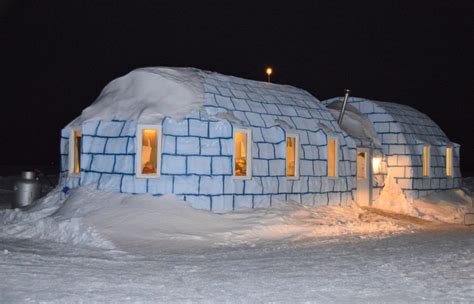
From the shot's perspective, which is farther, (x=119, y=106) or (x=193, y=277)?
(x=119, y=106)

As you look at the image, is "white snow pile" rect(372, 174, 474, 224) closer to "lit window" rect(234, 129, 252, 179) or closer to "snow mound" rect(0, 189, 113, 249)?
"lit window" rect(234, 129, 252, 179)

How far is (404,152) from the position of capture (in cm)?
1855

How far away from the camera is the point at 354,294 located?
6094 millimetres

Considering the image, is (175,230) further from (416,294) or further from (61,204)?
(416,294)

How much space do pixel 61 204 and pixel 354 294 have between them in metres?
8.46

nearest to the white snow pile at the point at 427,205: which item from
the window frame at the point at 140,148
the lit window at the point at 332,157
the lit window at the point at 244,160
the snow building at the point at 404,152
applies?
the snow building at the point at 404,152

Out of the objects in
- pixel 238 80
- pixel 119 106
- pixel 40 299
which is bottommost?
pixel 40 299

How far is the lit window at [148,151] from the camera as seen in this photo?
12.4m

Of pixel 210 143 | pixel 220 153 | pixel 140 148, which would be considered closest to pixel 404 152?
pixel 220 153

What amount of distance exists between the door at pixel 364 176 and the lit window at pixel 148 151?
22.6 feet

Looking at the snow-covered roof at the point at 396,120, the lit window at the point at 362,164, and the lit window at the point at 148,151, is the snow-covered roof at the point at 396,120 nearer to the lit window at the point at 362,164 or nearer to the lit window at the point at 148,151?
the lit window at the point at 362,164

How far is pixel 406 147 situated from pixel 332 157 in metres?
3.83

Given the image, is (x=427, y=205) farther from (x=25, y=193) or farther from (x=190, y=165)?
(x=25, y=193)

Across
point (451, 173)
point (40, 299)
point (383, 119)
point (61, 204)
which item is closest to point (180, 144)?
point (61, 204)
